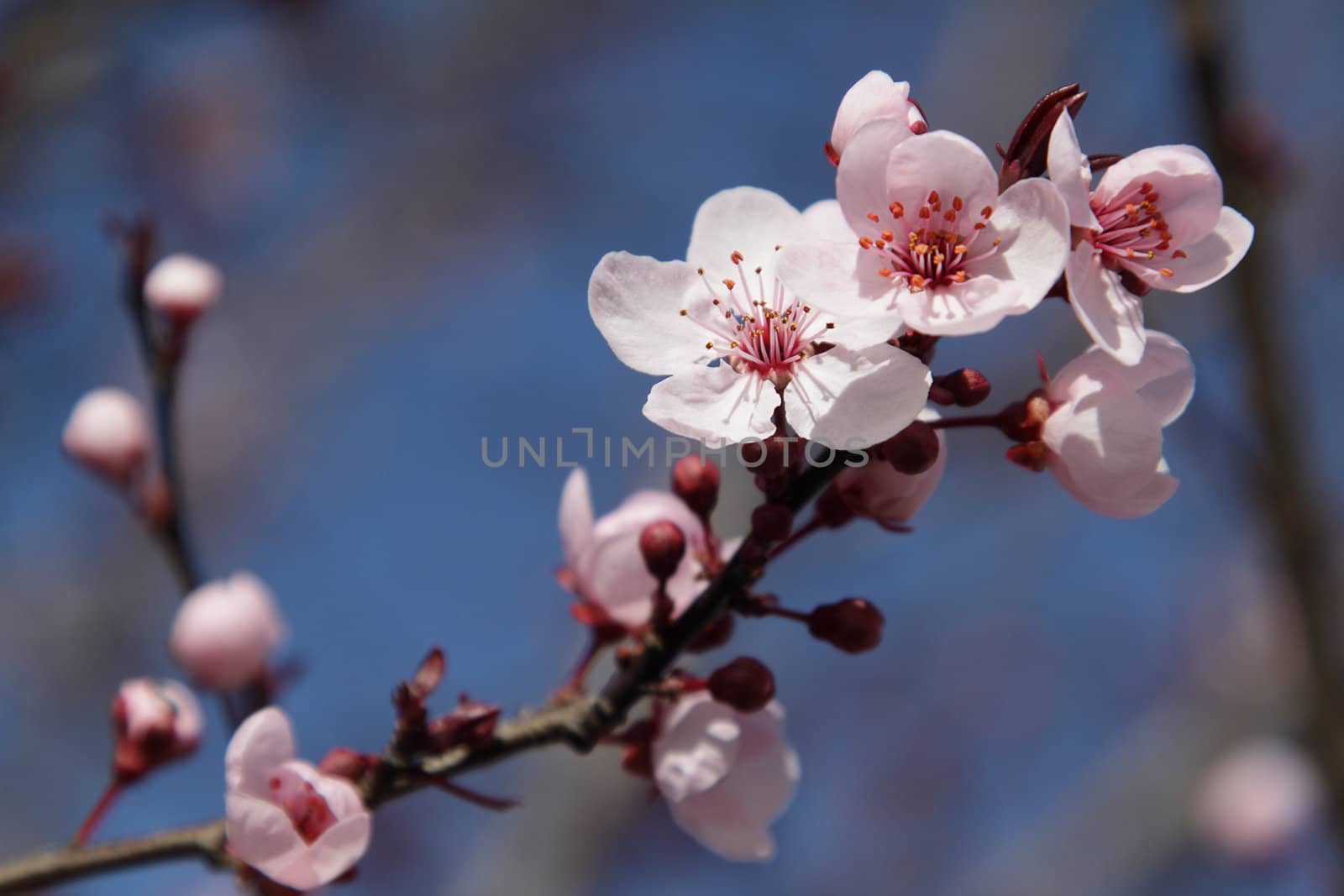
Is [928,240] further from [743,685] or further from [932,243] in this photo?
[743,685]

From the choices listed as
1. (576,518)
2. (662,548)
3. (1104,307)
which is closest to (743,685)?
(662,548)

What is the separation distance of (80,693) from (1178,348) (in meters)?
5.23

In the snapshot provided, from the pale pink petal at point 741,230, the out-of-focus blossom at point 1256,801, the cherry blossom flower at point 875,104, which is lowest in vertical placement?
the out-of-focus blossom at point 1256,801

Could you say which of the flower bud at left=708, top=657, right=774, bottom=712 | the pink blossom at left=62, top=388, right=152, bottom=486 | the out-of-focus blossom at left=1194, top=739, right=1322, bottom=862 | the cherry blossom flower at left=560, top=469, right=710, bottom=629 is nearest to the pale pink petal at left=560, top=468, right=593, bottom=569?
the cherry blossom flower at left=560, top=469, right=710, bottom=629

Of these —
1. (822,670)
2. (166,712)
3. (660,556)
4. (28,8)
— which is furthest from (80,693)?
(660,556)

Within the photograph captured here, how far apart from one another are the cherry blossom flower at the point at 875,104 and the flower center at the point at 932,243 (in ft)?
0.26

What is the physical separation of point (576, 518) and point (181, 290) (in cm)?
86

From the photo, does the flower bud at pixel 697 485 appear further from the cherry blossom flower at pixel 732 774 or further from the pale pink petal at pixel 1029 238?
the pale pink petal at pixel 1029 238

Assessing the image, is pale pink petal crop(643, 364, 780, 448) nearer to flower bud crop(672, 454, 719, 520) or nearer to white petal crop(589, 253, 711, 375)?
white petal crop(589, 253, 711, 375)

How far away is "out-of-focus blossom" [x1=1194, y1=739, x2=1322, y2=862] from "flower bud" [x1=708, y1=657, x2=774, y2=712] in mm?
4320

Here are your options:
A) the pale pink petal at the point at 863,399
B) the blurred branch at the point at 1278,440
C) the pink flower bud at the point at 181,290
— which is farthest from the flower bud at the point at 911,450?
the blurred branch at the point at 1278,440

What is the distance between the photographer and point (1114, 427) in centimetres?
101

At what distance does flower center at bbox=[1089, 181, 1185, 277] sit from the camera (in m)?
1.03

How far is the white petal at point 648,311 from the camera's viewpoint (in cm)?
109
